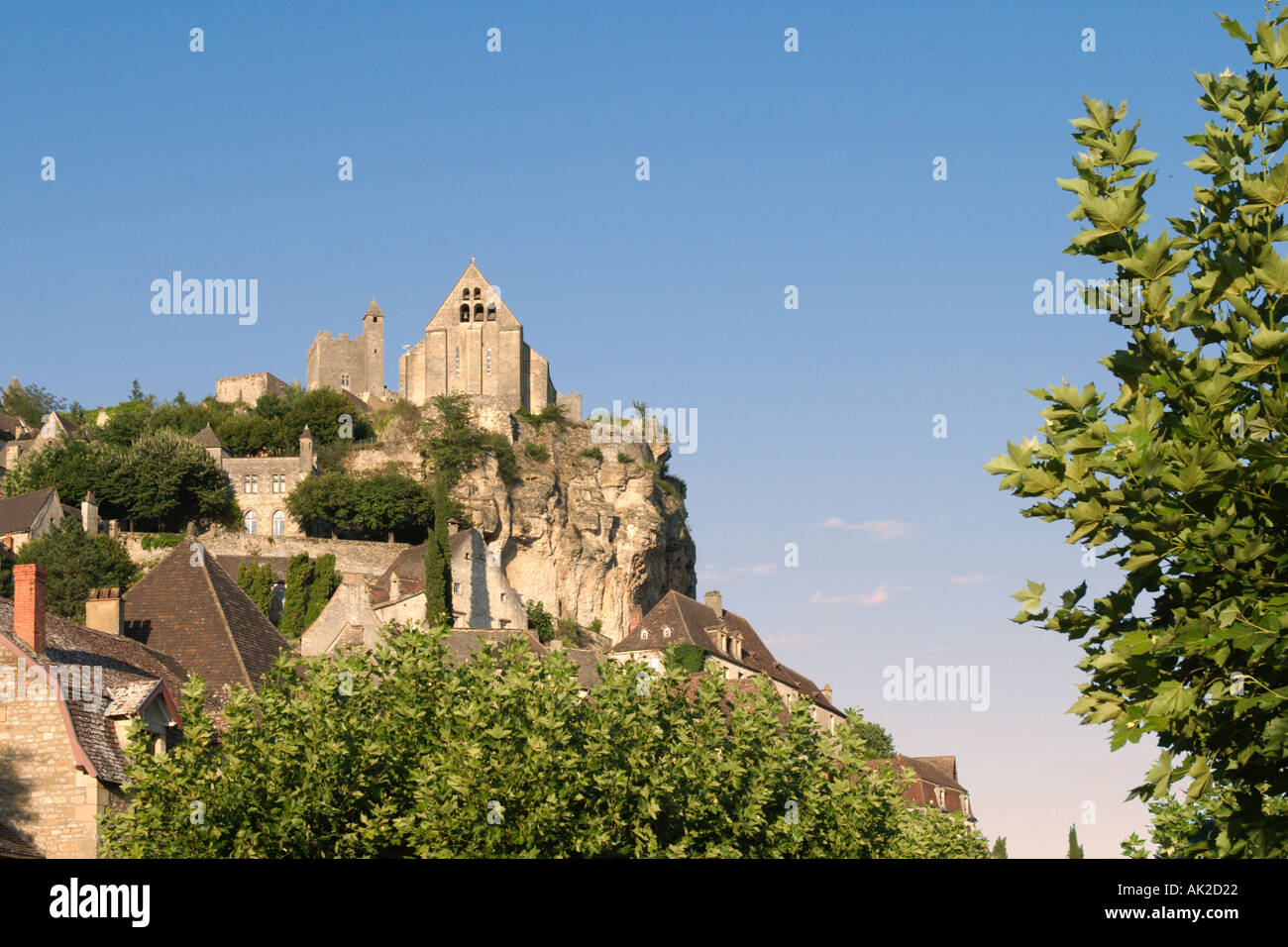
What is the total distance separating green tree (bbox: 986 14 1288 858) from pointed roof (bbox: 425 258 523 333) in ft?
297

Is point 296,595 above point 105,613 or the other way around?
above

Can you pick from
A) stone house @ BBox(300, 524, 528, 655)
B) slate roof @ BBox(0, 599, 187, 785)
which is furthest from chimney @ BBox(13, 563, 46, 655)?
stone house @ BBox(300, 524, 528, 655)

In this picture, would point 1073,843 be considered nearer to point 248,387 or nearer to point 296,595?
point 296,595

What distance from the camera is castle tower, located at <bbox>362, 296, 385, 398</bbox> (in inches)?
4427

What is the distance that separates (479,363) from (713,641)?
33.4 metres

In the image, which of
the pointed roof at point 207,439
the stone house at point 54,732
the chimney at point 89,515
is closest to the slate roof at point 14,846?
the stone house at point 54,732

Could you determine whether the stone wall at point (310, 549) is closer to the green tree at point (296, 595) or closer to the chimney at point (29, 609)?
the green tree at point (296, 595)

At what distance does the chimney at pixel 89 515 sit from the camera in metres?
73.2

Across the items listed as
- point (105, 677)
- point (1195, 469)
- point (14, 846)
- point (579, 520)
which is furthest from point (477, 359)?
point (1195, 469)

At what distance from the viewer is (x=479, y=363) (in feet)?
319

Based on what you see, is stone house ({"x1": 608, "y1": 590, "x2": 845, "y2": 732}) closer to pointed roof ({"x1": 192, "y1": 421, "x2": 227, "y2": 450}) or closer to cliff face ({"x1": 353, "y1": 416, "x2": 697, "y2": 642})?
cliff face ({"x1": 353, "y1": 416, "x2": 697, "y2": 642})

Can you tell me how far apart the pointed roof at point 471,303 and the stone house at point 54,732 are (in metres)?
75.8

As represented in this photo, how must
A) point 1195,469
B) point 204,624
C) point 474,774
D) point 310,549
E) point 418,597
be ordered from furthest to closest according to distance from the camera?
point 310,549 < point 418,597 < point 204,624 < point 474,774 < point 1195,469

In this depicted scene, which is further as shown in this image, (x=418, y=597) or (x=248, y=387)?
(x=248, y=387)
